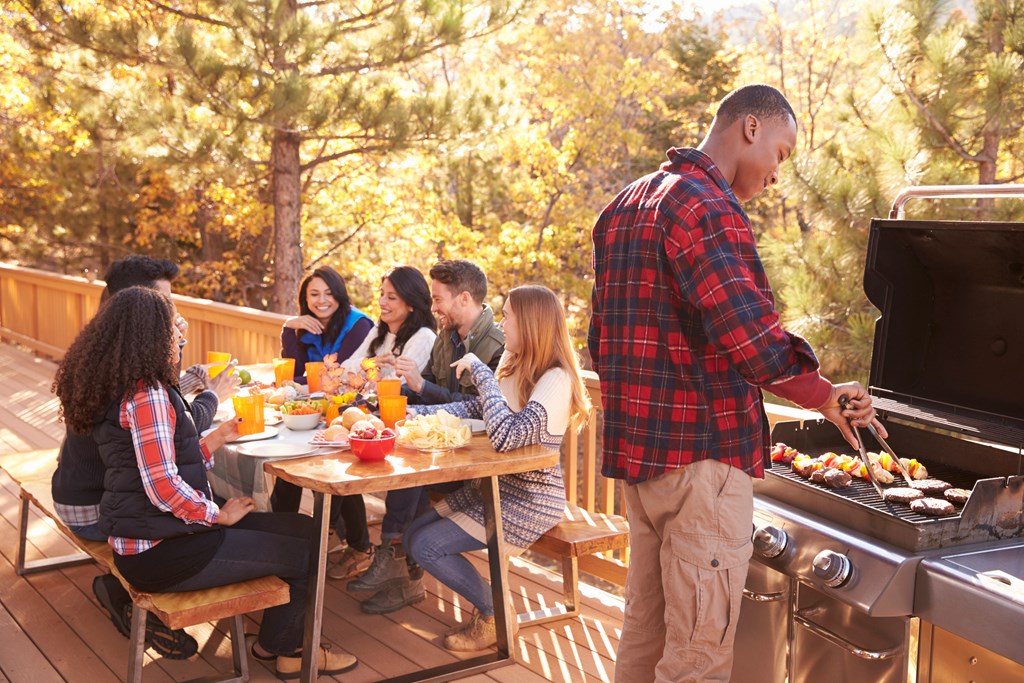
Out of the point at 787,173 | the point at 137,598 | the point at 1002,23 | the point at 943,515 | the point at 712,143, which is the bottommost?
the point at 137,598

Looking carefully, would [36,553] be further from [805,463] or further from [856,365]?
[856,365]

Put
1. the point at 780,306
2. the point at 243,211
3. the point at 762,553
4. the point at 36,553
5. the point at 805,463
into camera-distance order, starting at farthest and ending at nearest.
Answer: the point at 243,211
the point at 780,306
the point at 36,553
the point at 805,463
the point at 762,553

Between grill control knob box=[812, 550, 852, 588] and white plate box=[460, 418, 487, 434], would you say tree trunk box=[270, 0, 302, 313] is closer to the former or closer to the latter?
white plate box=[460, 418, 487, 434]

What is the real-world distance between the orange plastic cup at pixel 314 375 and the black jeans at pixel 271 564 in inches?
33.4

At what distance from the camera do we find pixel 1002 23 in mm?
6988

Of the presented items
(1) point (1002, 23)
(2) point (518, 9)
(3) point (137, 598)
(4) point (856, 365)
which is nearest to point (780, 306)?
(4) point (856, 365)

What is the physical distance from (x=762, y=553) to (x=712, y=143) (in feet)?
3.34

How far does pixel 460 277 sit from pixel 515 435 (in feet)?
2.93

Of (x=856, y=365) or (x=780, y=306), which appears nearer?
(x=856, y=365)

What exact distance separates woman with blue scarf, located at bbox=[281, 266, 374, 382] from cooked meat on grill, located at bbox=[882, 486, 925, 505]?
2.77 metres

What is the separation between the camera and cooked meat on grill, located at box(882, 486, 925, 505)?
224 centimetres

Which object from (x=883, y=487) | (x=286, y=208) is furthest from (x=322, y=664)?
(x=286, y=208)

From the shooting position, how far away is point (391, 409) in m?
3.19

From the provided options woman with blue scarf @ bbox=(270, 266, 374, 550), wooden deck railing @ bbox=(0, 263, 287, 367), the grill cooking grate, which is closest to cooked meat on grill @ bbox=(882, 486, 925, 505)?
the grill cooking grate
